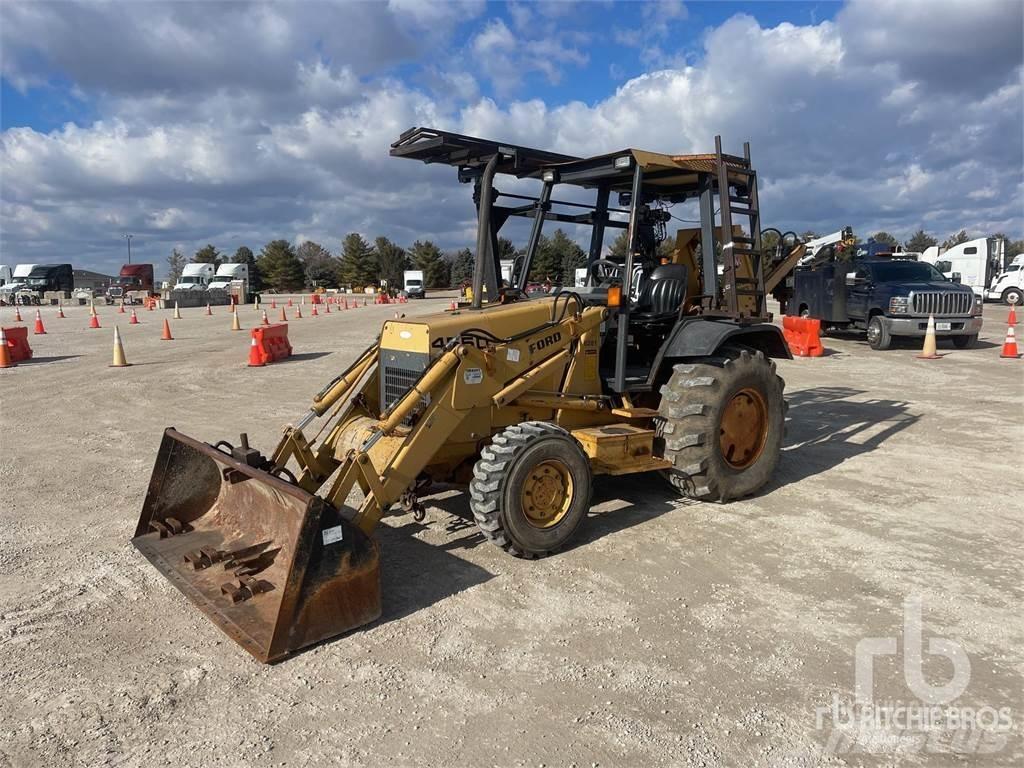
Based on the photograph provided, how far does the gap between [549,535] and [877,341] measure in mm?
14469

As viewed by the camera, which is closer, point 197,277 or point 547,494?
point 547,494

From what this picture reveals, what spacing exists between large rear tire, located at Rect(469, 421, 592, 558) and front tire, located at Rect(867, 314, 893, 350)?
13892 mm

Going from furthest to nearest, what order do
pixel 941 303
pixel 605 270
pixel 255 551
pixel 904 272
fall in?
pixel 904 272 < pixel 941 303 < pixel 605 270 < pixel 255 551

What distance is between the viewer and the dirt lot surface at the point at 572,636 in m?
2.95

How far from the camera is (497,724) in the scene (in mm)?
3057

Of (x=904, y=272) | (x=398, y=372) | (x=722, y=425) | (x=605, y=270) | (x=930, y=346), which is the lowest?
(x=722, y=425)

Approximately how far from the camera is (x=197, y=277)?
45312 mm

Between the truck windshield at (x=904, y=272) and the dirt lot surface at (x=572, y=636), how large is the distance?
10734 mm

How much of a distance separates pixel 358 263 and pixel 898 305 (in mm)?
66960

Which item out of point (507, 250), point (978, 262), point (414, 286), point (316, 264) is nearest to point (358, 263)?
point (316, 264)

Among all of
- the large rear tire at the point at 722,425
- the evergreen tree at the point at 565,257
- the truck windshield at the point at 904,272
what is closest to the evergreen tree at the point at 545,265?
the evergreen tree at the point at 565,257

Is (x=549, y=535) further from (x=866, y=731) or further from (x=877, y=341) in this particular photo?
(x=877, y=341)

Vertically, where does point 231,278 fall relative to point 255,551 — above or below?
above

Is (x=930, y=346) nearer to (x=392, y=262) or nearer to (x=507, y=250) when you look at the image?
→ (x=507, y=250)
